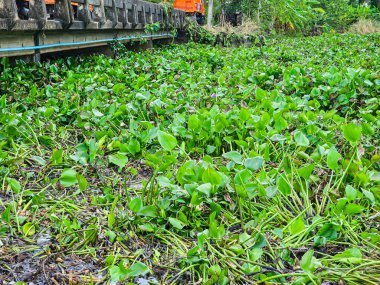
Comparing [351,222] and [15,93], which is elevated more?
[15,93]

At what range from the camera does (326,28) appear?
16.9 metres

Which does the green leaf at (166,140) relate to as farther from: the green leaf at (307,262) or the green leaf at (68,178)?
the green leaf at (307,262)

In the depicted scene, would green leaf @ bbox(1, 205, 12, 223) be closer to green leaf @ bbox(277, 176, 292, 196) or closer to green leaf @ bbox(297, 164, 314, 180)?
green leaf @ bbox(277, 176, 292, 196)

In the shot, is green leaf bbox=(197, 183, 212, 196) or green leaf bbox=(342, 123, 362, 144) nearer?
green leaf bbox=(197, 183, 212, 196)

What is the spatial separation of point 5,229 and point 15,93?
7.57ft

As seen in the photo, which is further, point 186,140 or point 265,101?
point 265,101

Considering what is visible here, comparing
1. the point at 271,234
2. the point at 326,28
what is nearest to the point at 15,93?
the point at 271,234

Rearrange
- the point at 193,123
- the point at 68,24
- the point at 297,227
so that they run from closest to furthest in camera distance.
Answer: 1. the point at 297,227
2. the point at 193,123
3. the point at 68,24

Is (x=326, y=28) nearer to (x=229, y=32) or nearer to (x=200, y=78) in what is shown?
(x=229, y=32)

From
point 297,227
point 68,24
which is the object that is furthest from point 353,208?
point 68,24

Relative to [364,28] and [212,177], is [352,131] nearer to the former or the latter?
[212,177]

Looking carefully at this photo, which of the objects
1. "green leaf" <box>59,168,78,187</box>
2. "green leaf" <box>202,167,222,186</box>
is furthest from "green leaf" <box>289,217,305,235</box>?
"green leaf" <box>59,168,78,187</box>

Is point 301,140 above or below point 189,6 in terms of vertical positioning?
below

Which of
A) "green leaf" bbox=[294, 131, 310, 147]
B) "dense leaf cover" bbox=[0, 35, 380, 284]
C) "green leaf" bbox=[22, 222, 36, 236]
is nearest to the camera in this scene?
"dense leaf cover" bbox=[0, 35, 380, 284]
